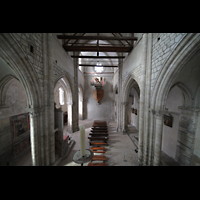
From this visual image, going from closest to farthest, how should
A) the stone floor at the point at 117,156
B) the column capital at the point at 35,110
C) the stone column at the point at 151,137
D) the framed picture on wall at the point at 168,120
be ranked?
1. the column capital at the point at 35,110
2. the stone column at the point at 151,137
3. the stone floor at the point at 117,156
4. the framed picture on wall at the point at 168,120

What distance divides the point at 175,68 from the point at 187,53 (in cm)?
45

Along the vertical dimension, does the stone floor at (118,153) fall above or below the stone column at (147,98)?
below

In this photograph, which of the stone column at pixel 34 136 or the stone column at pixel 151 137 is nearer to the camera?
the stone column at pixel 34 136

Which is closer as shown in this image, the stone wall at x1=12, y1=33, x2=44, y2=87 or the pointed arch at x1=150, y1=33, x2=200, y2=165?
the pointed arch at x1=150, y1=33, x2=200, y2=165

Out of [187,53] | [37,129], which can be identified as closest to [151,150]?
[187,53]

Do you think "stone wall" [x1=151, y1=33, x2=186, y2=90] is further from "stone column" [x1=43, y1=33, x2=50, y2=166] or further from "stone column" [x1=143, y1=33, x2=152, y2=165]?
"stone column" [x1=43, y1=33, x2=50, y2=166]

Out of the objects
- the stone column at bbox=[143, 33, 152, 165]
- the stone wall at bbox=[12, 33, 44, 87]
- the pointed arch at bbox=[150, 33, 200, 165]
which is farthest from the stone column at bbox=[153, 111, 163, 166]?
the stone wall at bbox=[12, 33, 44, 87]

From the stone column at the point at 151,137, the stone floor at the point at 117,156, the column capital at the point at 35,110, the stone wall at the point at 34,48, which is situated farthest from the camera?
the stone floor at the point at 117,156

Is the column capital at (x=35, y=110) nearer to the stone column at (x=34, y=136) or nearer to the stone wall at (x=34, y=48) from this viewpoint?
the stone column at (x=34, y=136)

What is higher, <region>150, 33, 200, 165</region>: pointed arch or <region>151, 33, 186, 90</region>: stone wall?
<region>151, 33, 186, 90</region>: stone wall

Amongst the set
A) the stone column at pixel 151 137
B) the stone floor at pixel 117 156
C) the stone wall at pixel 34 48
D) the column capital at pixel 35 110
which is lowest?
the stone floor at pixel 117 156

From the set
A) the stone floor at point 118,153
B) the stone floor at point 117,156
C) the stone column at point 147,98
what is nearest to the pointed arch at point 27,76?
the stone floor at point 117,156

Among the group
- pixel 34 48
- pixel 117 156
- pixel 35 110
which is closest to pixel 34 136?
pixel 35 110
